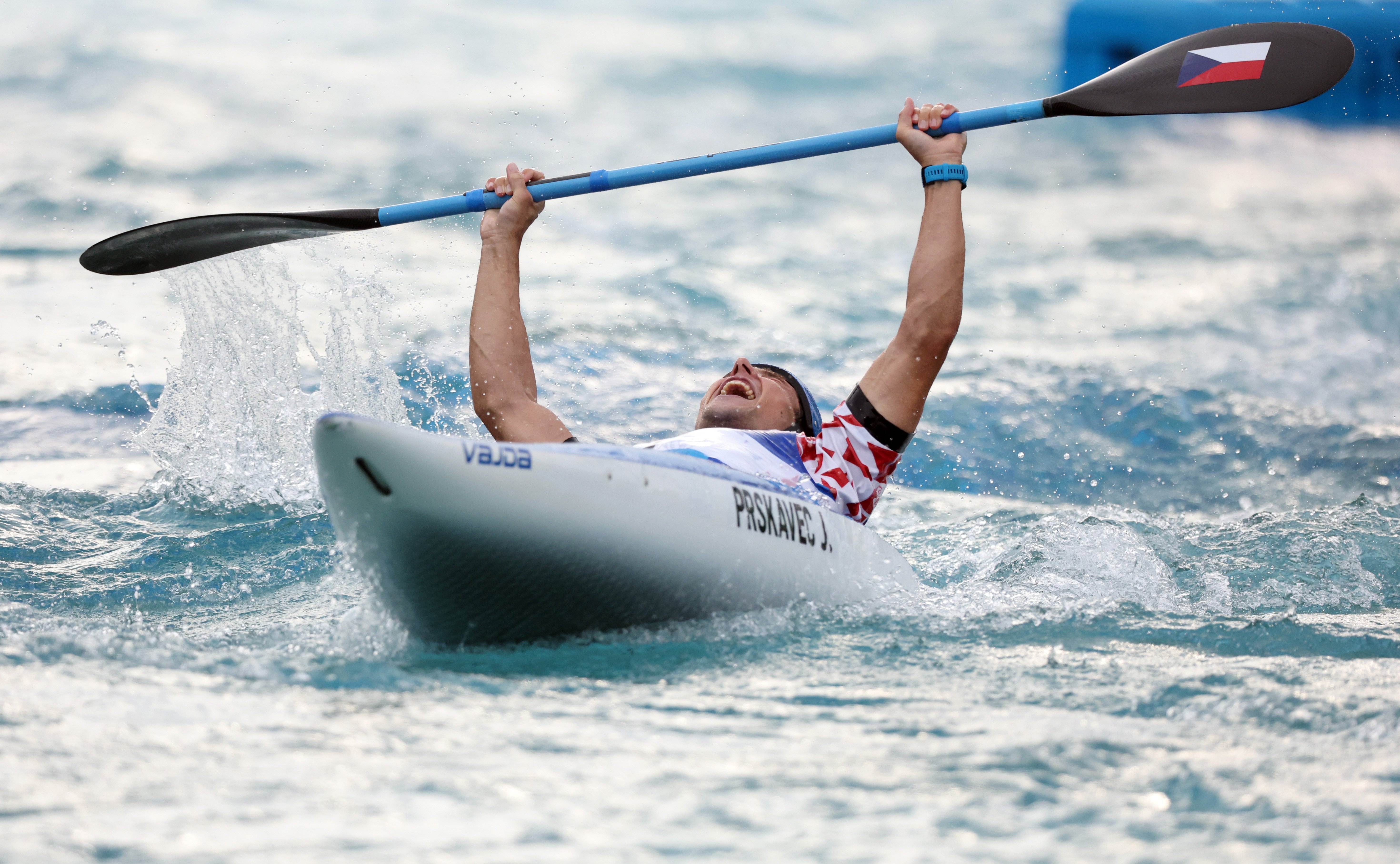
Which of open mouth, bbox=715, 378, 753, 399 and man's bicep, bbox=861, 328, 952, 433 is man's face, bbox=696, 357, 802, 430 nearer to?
open mouth, bbox=715, 378, 753, 399

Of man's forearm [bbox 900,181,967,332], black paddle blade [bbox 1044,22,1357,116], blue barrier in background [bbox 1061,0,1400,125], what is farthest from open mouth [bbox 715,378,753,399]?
blue barrier in background [bbox 1061,0,1400,125]

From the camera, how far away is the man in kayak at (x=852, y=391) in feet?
9.27

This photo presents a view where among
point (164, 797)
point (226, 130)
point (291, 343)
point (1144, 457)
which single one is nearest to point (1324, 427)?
point (1144, 457)

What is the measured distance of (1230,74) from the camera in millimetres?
3311

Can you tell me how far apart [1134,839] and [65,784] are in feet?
4.40

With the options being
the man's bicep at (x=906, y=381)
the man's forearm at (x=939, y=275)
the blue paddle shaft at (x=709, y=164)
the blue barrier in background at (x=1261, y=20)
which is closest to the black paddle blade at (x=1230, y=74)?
the blue paddle shaft at (x=709, y=164)

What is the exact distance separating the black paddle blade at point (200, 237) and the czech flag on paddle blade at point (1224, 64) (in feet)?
8.02

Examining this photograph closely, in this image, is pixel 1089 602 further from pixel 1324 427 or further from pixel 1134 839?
pixel 1324 427

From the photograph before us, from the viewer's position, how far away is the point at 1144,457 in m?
6.23

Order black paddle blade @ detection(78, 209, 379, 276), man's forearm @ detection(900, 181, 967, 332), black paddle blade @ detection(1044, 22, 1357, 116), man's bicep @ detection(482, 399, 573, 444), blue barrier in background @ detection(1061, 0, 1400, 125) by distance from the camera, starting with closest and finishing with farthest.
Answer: man's forearm @ detection(900, 181, 967, 332)
man's bicep @ detection(482, 399, 573, 444)
black paddle blade @ detection(1044, 22, 1357, 116)
black paddle blade @ detection(78, 209, 379, 276)
blue barrier in background @ detection(1061, 0, 1400, 125)

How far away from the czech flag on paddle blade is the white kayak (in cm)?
191

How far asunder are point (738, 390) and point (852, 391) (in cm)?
43

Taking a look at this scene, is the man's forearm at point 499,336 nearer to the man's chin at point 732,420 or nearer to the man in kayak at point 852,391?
the man in kayak at point 852,391

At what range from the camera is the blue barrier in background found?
29.9 feet
